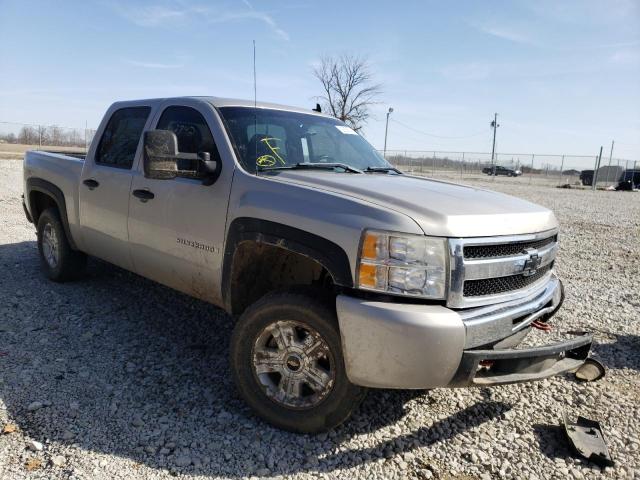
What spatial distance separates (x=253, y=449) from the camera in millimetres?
2777

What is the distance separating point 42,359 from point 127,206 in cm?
132

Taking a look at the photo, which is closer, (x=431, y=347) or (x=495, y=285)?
(x=431, y=347)

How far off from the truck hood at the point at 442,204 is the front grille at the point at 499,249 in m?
0.07

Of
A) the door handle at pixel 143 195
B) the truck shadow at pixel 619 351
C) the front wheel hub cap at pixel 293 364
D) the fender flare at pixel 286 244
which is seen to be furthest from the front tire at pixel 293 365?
the truck shadow at pixel 619 351

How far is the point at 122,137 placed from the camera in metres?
4.53

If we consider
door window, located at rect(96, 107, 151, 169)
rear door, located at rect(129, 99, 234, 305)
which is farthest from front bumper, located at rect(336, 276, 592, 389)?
door window, located at rect(96, 107, 151, 169)

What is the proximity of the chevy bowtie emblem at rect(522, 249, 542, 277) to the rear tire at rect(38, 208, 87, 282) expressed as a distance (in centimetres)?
448

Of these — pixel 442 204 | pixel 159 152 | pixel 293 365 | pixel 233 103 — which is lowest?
pixel 293 365

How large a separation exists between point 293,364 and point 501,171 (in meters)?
47.6

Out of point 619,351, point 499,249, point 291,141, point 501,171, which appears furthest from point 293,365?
point 501,171

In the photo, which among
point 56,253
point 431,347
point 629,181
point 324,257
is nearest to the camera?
point 431,347

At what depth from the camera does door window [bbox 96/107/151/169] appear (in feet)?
14.1

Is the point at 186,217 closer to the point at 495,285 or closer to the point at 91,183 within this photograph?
the point at 91,183

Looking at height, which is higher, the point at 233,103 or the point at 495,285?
the point at 233,103
